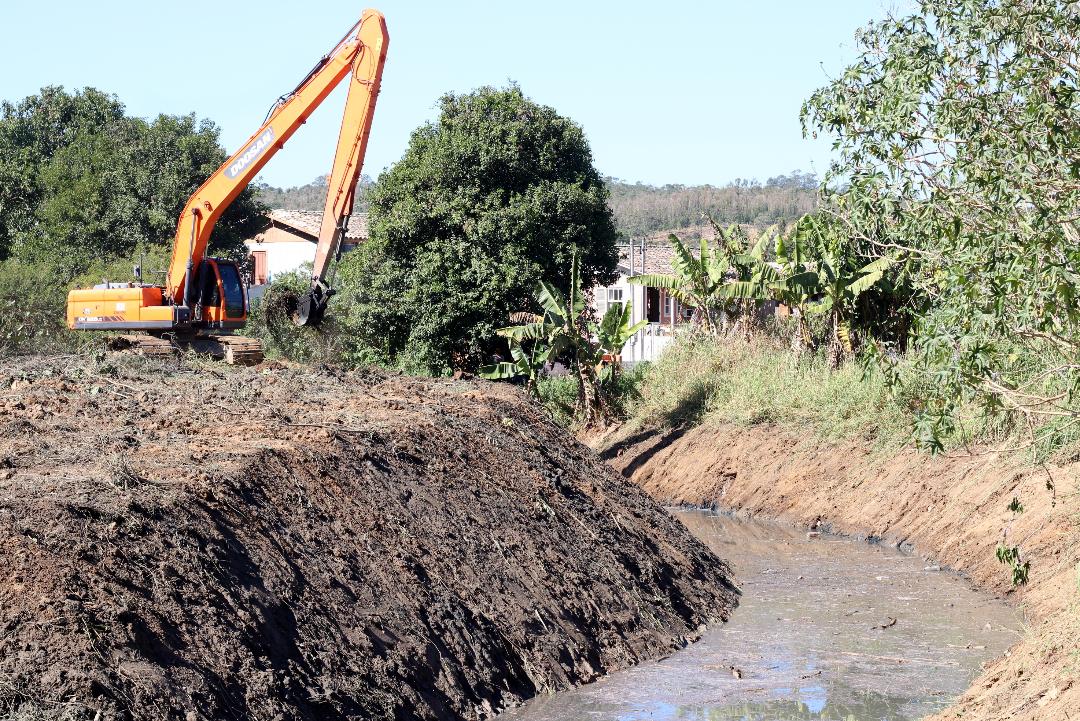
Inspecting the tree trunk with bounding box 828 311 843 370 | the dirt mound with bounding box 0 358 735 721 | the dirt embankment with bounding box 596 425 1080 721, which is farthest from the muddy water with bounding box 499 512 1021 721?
the tree trunk with bounding box 828 311 843 370

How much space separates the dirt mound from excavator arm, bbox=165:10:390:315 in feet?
13.3

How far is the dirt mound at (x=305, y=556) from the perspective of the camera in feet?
26.3

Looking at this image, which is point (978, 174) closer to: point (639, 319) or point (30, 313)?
point (30, 313)

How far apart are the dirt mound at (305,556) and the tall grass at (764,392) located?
6.69 meters

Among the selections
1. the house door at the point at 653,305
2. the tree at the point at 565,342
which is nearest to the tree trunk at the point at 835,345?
the tree at the point at 565,342

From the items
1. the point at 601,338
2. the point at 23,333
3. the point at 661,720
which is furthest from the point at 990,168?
the point at 23,333

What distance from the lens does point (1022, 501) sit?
17.2m

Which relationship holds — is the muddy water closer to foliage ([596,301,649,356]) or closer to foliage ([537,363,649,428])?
foliage ([596,301,649,356])

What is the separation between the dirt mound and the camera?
802 centimetres

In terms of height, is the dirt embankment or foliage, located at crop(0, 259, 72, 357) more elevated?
foliage, located at crop(0, 259, 72, 357)

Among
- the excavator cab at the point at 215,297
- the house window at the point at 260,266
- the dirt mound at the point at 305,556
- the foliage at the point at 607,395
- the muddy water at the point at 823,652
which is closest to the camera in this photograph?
the dirt mound at the point at 305,556

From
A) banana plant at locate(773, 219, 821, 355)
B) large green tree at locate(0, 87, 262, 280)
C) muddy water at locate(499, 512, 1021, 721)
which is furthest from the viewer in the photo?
large green tree at locate(0, 87, 262, 280)

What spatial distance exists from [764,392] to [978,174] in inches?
599

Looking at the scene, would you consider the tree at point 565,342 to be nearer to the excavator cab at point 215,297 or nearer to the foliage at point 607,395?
the foliage at point 607,395
